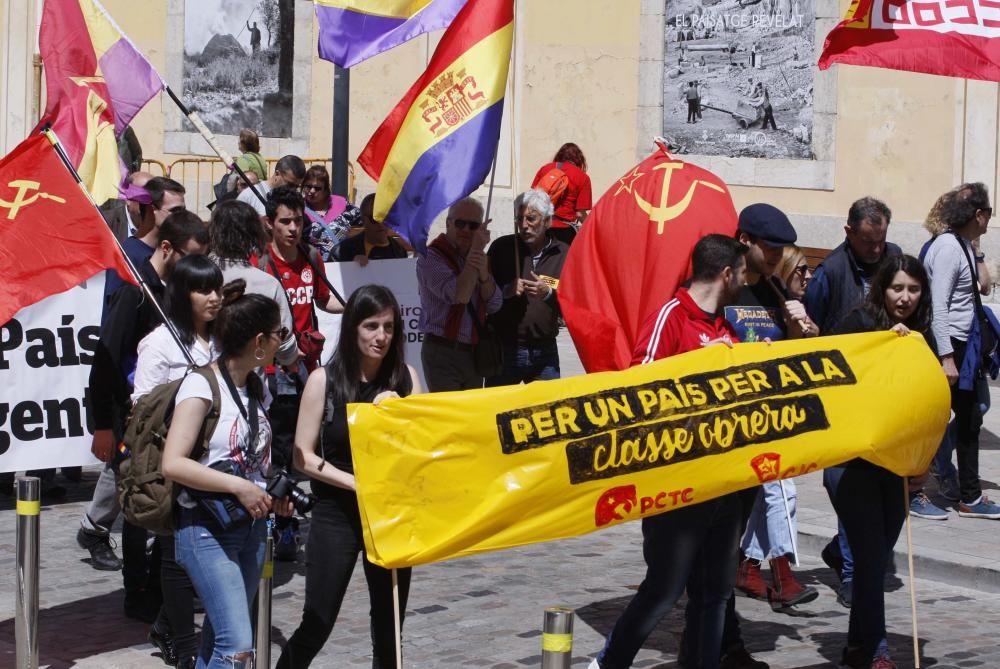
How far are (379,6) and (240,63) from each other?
1336 centimetres

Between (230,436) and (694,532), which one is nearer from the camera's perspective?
(230,436)

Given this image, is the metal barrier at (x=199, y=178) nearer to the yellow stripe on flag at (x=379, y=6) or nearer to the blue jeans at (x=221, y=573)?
the yellow stripe on flag at (x=379, y=6)

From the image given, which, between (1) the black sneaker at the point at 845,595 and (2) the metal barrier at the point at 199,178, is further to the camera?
(2) the metal barrier at the point at 199,178

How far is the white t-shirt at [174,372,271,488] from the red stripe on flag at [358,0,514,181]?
3.06 meters

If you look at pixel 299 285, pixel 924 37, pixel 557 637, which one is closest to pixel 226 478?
pixel 557 637

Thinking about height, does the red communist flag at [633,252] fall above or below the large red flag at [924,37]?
below

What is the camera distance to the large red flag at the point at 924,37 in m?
7.62

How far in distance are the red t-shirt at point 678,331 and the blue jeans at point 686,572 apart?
59cm

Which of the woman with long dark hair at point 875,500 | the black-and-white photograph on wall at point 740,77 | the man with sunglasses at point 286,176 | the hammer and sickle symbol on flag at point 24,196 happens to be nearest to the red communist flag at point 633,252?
the woman with long dark hair at point 875,500

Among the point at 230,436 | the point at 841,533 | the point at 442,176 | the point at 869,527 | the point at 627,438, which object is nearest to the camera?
the point at 230,436

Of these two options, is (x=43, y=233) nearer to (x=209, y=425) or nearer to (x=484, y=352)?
(x=209, y=425)

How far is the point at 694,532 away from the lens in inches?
229

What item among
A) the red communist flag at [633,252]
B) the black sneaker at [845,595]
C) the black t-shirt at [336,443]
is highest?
the red communist flag at [633,252]

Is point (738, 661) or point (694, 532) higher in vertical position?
point (694, 532)
